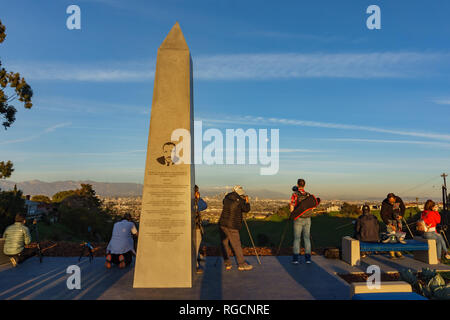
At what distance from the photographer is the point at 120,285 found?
655 cm

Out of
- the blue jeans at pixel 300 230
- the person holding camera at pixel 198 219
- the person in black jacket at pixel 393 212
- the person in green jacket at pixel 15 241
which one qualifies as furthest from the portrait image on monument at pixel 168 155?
the person in black jacket at pixel 393 212

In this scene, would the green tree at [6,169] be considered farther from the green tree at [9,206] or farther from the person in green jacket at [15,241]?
the person in green jacket at [15,241]

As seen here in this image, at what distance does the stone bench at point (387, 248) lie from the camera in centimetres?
819

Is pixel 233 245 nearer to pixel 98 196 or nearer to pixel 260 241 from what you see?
pixel 260 241

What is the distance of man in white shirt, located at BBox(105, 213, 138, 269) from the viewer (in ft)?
26.5

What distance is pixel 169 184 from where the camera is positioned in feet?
22.7

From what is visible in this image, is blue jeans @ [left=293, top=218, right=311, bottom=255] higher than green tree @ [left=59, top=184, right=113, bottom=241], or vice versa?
blue jeans @ [left=293, top=218, right=311, bottom=255]

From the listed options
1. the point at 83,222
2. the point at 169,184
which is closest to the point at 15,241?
the point at 169,184

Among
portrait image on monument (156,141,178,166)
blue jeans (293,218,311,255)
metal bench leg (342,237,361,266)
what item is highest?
portrait image on monument (156,141,178,166)

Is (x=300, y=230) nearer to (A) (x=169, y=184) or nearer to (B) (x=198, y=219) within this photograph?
(B) (x=198, y=219)

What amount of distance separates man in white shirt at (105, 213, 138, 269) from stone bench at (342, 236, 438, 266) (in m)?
5.48

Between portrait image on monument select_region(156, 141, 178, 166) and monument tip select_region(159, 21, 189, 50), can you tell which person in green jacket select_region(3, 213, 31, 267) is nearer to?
portrait image on monument select_region(156, 141, 178, 166)

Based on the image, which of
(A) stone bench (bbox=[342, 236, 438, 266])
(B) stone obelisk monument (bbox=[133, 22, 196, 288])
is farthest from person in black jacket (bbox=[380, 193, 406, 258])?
(B) stone obelisk monument (bbox=[133, 22, 196, 288])
